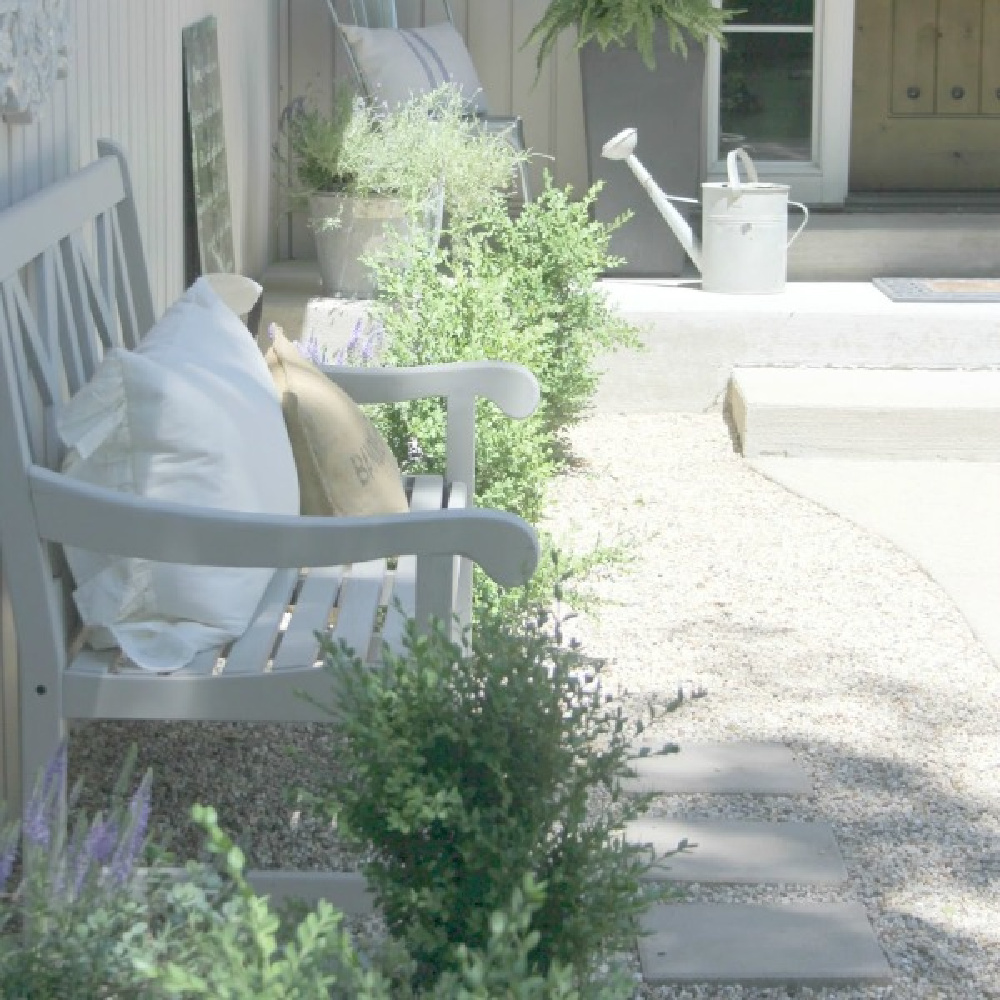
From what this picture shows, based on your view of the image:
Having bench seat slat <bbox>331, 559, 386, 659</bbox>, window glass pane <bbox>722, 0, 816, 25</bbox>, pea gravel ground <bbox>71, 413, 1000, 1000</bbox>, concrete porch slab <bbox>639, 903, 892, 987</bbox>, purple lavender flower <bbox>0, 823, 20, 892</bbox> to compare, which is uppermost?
window glass pane <bbox>722, 0, 816, 25</bbox>

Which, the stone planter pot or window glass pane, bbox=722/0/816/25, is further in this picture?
window glass pane, bbox=722/0/816/25

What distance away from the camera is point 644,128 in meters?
6.91

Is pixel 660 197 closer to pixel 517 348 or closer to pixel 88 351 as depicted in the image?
pixel 517 348

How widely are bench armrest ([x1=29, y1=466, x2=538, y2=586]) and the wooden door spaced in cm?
750

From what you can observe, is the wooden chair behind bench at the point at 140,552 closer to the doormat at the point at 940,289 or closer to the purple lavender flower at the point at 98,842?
the purple lavender flower at the point at 98,842

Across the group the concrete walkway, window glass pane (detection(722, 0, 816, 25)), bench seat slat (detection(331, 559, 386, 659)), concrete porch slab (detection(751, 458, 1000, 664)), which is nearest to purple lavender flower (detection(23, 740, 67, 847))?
bench seat slat (detection(331, 559, 386, 659))

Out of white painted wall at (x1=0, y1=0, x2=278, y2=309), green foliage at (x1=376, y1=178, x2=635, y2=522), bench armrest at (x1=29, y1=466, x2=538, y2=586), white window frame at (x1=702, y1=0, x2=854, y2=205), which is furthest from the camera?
white window frame at (x1=702, y1=0, x2=854, y2=205)

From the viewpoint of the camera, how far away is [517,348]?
4.77 m

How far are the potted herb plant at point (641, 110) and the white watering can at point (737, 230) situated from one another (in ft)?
0.73

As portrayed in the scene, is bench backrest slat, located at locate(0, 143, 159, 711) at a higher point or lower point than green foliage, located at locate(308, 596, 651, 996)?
higher

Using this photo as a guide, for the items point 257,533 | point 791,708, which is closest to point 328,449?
point 257,533

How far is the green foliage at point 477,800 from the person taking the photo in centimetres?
203

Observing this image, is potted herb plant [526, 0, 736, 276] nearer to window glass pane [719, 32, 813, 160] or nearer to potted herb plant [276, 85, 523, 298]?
potted herb plant [276, 85, 523, 298]

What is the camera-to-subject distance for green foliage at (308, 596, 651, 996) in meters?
2.03
